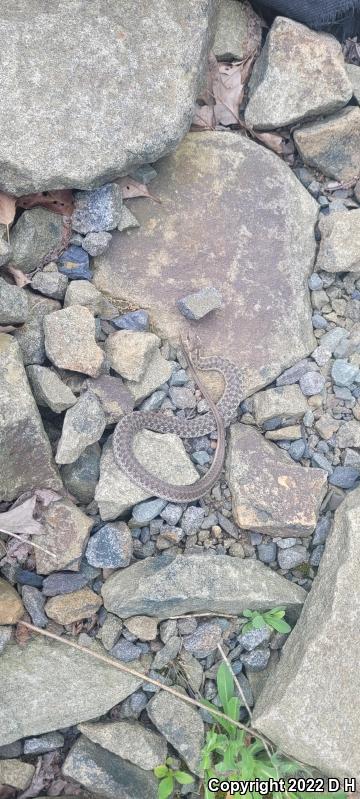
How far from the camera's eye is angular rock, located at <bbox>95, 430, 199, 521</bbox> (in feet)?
16.2

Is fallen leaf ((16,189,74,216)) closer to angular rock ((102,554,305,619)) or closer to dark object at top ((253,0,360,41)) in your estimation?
dark object at top ((253,0,360,41))

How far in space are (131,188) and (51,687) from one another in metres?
3.70

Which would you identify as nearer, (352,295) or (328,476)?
(328,476)

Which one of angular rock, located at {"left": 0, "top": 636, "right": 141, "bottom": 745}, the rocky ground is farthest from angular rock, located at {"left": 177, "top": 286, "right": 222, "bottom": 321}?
angular rock, located at {"left": 0, "top": 636, "right": 141, "bottom": 745}

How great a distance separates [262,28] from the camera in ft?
20.7

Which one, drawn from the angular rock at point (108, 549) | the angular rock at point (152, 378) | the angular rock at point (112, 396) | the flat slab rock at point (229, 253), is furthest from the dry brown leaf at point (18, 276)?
the angular rock at point (108, 549)

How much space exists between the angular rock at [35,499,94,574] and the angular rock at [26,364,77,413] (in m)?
0.68

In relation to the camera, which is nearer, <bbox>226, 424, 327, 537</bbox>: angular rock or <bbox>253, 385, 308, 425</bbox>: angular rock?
<bbox>226, 424, 327, 537</bbox>: angular rock

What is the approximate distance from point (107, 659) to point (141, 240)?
317 cm

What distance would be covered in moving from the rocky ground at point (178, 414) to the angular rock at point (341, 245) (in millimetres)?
17

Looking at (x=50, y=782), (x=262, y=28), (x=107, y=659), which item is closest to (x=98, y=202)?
(x=262, y=28)

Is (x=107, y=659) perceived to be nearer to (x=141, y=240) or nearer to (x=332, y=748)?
(x=332, y=748)

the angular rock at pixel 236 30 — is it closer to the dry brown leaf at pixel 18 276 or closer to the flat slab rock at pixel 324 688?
the dry brown leaf at pixel 18 276

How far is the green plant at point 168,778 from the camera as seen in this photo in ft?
15.0
